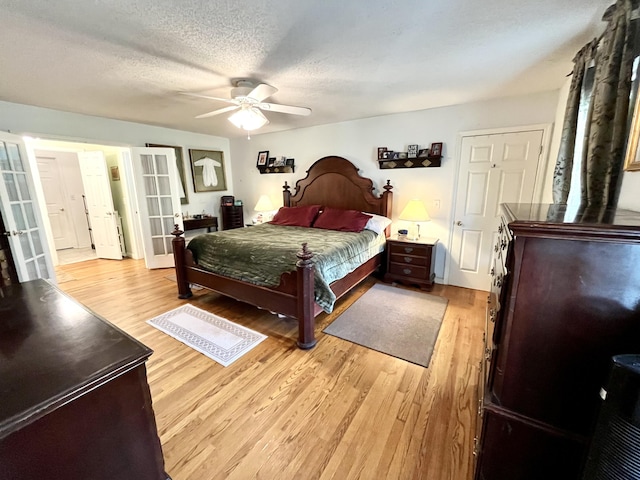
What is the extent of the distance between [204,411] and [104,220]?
490cm

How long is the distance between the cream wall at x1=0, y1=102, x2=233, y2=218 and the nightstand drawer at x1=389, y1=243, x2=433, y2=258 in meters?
3.78

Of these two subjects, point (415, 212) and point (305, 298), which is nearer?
point (305, 298)

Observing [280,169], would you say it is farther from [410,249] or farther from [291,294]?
[291,294]

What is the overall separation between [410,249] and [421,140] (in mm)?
1455

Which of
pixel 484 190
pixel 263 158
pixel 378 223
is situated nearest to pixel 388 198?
pixel 378 223

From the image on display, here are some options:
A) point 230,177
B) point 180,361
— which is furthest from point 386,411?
point 230,177

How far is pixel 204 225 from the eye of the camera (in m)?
5.10

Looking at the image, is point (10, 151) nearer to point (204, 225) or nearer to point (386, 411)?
point (204, 225)

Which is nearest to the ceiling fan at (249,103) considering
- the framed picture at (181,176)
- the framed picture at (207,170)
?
the framed picture at (181,176)

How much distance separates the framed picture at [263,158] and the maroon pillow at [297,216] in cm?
122

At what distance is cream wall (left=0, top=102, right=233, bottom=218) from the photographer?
3195mm

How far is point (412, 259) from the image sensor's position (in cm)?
348

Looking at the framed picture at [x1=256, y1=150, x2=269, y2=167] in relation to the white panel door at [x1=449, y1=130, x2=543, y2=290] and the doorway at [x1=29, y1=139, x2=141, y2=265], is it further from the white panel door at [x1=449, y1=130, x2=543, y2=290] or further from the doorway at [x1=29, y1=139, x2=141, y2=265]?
the white panel door at [x1=449, y1=130, x2=543, y2=290]

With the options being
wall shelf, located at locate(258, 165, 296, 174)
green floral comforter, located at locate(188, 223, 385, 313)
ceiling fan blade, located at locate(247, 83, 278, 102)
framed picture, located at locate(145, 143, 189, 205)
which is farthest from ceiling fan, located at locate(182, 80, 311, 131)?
framed picture, located at locate(145, 143, 189, 205)
